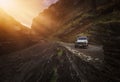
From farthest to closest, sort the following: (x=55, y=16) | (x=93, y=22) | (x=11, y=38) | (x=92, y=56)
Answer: (x=55, y=16), (x=93, y=22), (x=11, y=38), (x=92, y=56)

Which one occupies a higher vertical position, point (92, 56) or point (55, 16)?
point (55, 16)

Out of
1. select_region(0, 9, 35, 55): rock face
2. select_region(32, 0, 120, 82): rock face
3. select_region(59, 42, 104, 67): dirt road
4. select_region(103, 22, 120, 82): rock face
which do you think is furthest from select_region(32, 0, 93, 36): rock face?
select_region(103, 22, 120, 82): rock face

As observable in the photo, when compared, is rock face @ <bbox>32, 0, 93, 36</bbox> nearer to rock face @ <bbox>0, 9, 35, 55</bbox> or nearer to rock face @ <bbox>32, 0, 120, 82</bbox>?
rock face @ <bbox>32, 0, 120, 82</bbox>

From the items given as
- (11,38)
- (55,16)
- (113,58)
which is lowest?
(113,58)

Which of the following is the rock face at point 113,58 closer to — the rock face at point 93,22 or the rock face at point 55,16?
the rock face at point 93,22

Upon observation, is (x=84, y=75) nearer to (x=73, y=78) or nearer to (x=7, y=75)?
(x=73, y=78)

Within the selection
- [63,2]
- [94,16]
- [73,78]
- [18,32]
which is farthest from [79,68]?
[63,2]

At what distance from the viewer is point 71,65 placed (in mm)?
19359

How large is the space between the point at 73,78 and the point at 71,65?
440 centimetres

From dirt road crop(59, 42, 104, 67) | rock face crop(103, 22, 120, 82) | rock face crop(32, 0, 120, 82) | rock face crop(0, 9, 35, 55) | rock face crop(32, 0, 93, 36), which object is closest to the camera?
rock face crop(103, 22, 120, 82)

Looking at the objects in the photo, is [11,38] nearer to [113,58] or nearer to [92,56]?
[92,56]

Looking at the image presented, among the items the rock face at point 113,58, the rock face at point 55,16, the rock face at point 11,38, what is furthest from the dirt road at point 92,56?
the rock face at point 55,16

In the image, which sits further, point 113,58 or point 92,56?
point 92,56

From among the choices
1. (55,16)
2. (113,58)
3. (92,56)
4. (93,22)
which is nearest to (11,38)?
(92,56)
